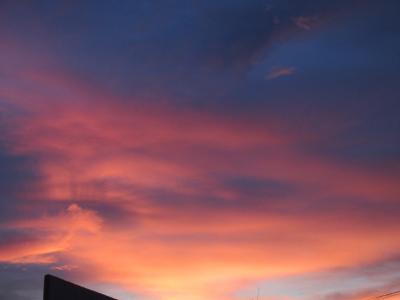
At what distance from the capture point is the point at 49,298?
19.1 meters

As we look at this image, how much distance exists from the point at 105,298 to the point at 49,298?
16.5 feet

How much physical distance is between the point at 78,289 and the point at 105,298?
292 cm

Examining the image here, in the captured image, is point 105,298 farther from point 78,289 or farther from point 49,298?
point 49,298

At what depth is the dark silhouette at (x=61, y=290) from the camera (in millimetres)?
19219

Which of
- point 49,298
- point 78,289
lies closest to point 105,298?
point 78,289

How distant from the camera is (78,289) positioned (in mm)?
21219

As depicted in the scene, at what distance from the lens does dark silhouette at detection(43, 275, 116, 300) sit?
757 inches

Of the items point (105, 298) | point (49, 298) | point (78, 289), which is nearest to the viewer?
point (49, 298)

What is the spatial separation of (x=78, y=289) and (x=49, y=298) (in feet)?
7.08

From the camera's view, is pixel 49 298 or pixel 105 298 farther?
pixel 105 298

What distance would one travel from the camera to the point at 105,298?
2392cm

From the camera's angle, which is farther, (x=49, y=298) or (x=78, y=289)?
(x=78, y=289)

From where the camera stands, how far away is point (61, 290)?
19875 millimetres

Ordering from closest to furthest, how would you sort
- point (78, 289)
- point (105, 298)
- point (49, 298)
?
1. point (49, 298)
2. point (78, 289)
3. point (105, 298)
